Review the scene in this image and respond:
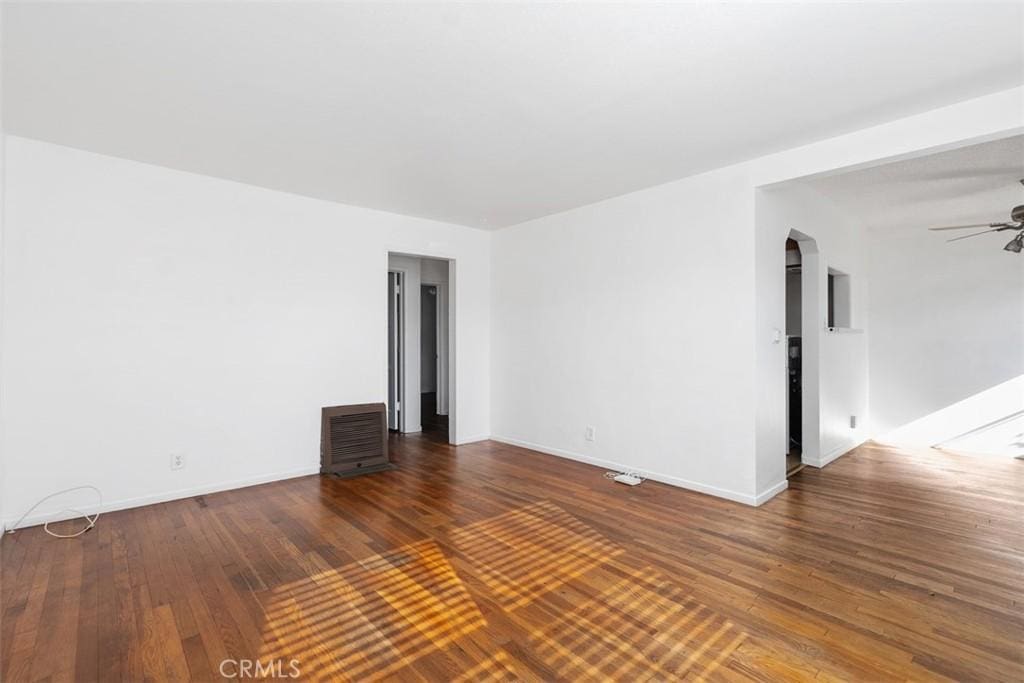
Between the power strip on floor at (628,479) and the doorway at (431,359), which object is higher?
the doorway at (431,359)

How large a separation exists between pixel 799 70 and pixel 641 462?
10.6 ft

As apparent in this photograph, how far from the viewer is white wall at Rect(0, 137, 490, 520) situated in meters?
3.15

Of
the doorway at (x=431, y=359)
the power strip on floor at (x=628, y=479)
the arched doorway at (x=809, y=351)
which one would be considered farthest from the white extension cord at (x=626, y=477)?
the doorway at (x=431, y=359)

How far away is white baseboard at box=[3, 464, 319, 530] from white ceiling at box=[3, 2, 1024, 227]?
262cm

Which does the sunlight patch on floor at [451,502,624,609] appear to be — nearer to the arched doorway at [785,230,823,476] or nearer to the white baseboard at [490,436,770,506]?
the white baseboard at [490,436,770,506]

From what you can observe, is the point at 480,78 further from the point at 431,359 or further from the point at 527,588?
the point at 431,359

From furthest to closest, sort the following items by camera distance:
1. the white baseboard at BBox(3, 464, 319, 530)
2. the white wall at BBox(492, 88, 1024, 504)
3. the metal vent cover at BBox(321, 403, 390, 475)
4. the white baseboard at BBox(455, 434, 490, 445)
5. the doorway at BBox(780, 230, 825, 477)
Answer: the white baseboard at BBox(455, 434, 490, 445), the doorway at BBox(780, 230, 825, 477), the metal vent cover at BBox(321, 403, 390, 475), the white wall at BBox(492, 88, 1024, 504), the white baseboard at BBox(3, 464, 319, 530)

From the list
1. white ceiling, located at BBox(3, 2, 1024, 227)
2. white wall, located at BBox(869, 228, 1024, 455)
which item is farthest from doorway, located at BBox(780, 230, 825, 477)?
white wall, located at BBox(869, 228, 1024, 455)

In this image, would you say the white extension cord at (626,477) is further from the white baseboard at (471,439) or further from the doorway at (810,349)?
the white baseboard at (471,439)

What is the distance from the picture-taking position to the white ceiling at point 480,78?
1.93m

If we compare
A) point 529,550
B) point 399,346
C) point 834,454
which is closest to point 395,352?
point 399,346

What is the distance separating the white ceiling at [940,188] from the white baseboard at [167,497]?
16.6 ft

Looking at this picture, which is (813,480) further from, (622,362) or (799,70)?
(799,70)

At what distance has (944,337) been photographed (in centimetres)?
567
